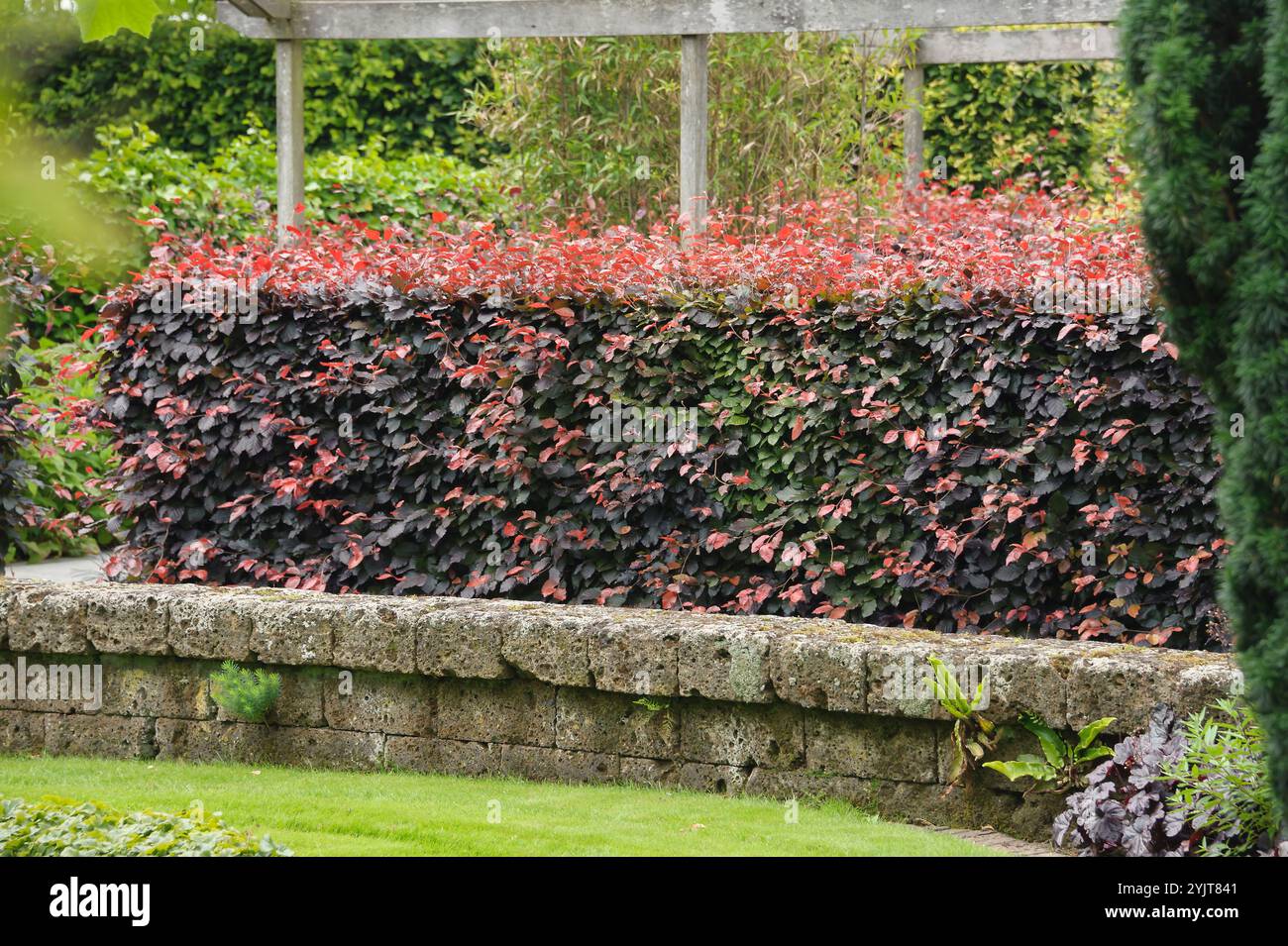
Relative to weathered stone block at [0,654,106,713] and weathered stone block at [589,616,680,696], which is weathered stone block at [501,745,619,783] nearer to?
weathered stone block at [589,616,680,696]

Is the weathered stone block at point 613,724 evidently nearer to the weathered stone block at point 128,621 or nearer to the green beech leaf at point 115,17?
the weathered stone block at point 128,621

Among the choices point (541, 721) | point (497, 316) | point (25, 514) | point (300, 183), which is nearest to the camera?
point (541, 721)

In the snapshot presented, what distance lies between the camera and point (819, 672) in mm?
4406

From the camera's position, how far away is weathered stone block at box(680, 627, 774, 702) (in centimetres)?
448

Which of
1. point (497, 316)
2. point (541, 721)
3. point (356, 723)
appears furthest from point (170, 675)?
point (497, 316)

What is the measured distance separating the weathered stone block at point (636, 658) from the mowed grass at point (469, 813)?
36cm

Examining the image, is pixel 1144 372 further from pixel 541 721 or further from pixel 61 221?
pixel 61 221

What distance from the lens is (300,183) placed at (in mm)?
8531

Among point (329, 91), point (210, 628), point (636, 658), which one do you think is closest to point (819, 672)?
point (636, 658)

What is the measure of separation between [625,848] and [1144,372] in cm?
250

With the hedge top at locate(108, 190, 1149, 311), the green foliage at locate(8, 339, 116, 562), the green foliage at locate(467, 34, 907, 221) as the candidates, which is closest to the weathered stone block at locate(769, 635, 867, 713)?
the hedge top at locate(108, 190, 1149, 311)

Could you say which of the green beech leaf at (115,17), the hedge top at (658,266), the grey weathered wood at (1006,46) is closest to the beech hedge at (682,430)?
the hedge top at (658,266)

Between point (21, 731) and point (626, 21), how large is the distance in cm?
503

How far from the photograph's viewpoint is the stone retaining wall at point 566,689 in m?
4.27
